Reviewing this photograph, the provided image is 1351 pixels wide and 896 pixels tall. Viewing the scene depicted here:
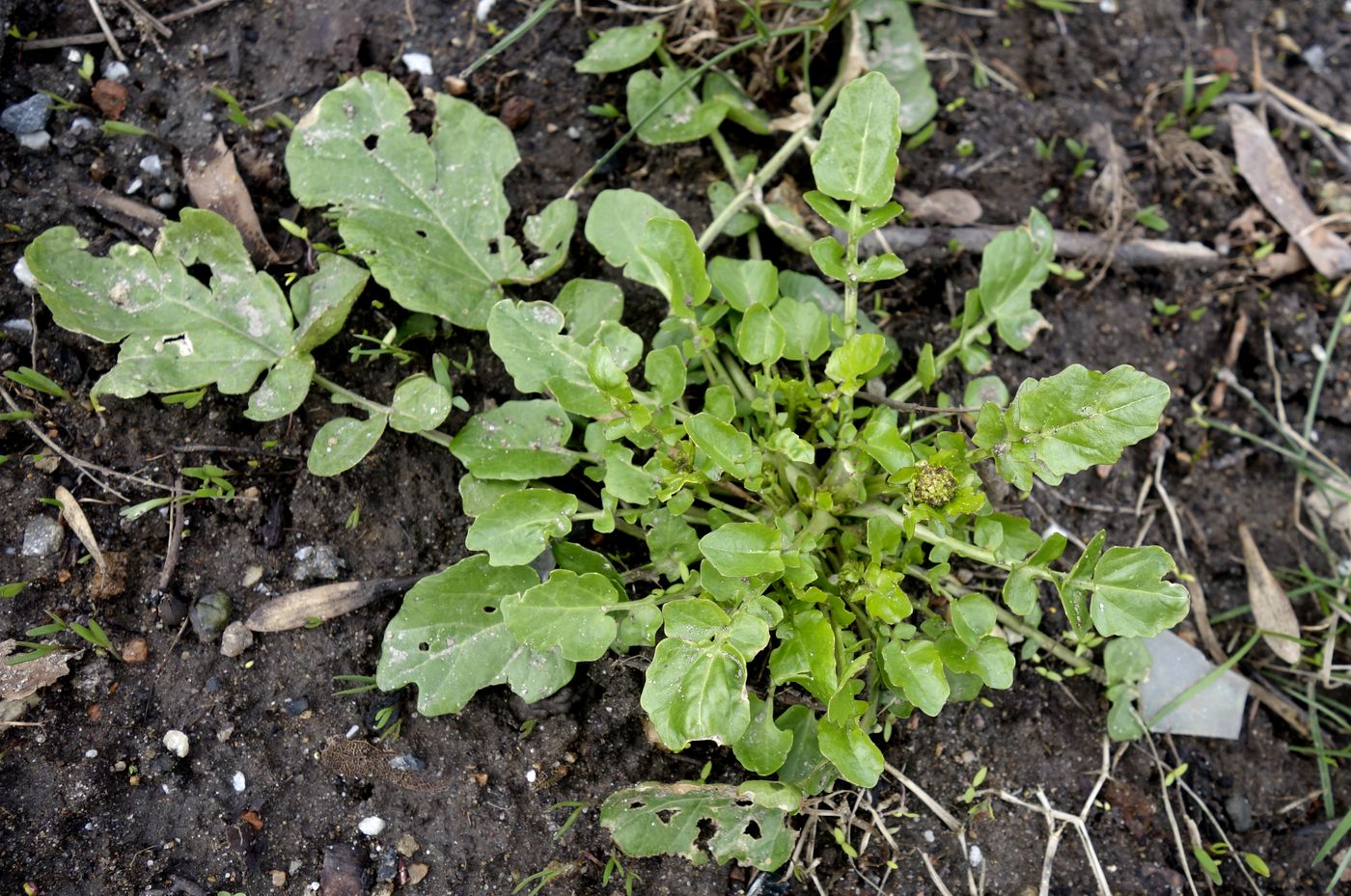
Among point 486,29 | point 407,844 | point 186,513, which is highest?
point 486,29

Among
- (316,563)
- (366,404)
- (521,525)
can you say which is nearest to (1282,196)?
(521,525)

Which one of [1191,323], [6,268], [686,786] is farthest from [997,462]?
[6,268]

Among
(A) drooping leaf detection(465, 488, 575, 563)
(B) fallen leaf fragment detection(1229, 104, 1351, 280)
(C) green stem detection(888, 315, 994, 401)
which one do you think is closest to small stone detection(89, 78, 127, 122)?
(A) drooping leaf detection(465, 488, 575, 563)

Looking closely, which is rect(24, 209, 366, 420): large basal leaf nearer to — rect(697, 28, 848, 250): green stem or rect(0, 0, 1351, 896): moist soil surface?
rect(0, 0, 1351, 896): moist soil surface

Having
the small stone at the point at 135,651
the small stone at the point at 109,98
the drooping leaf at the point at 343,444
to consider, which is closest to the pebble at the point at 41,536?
the small stone at the point at 135,651

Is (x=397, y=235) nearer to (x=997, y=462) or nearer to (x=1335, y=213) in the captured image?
(x=997, y=462)

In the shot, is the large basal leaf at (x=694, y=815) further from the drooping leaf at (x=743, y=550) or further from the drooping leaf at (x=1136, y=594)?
the drooping leaf at (x=1136, y=594)

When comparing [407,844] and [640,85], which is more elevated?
[640,85]
